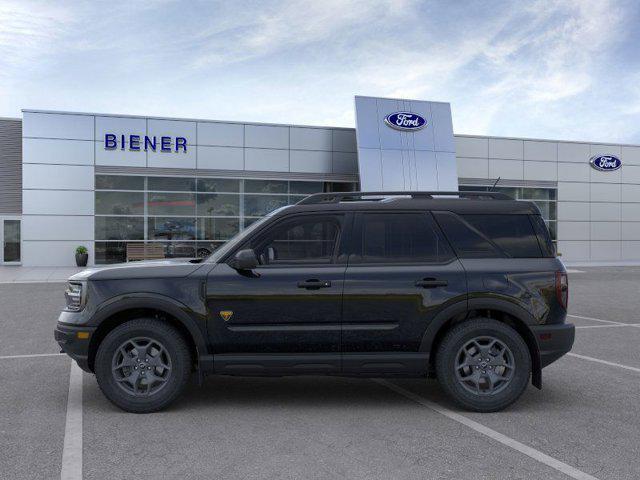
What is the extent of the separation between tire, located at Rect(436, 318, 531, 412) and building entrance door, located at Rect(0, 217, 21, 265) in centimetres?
2619

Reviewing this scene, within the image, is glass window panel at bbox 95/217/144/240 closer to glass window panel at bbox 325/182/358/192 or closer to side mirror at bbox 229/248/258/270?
glass window panel at bbox 325/182/358/192

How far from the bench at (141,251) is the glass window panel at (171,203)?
1487 millimetres

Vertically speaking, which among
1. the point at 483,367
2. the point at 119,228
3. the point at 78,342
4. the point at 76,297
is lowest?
the point at 483,367

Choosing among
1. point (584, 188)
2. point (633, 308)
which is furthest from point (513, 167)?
point (633, 308)

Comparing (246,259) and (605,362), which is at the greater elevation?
(246,259)

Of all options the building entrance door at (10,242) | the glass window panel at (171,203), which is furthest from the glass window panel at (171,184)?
the building entrance door at (10,242)

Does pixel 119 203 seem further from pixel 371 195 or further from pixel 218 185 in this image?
pixel 371 195

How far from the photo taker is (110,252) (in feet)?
87.2

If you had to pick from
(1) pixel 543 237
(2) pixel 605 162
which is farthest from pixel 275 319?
(2) pixel 605 162

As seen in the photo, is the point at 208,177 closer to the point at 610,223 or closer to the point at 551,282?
the point at 610,223

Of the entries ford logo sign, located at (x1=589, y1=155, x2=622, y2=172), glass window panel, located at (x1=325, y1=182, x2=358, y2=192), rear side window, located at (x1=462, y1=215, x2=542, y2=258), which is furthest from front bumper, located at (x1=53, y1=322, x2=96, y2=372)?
ford logo sign, located at (x1=589, y1=155, x2=622, y2=172)

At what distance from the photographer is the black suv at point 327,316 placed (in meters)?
5.13

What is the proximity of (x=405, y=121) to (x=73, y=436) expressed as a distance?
82.8 ft

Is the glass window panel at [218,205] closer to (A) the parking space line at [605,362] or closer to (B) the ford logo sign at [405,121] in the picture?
(B) the ford logo sign at [405,121]
